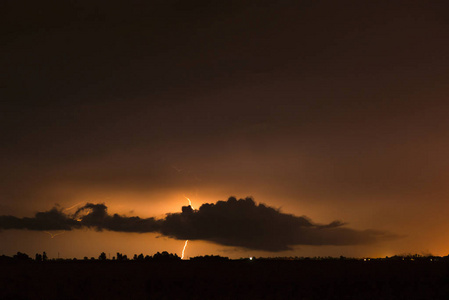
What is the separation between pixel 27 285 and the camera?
49.2 metres

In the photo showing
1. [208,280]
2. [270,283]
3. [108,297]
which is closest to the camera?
[108,297]

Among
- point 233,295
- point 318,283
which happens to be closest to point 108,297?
point 233,295

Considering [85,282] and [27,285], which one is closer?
[27,285]

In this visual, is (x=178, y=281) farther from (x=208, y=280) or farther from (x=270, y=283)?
(x=270, y=283)

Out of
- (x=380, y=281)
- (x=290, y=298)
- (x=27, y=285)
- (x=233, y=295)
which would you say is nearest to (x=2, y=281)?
(x=27, y=285)

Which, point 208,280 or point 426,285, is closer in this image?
point 426,285

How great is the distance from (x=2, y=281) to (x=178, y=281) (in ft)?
55.2

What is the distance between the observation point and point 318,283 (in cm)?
5375

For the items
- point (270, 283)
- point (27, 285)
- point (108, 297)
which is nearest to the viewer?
point (108, 297)

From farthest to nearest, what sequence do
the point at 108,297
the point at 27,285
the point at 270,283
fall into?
the point at 270,283
the point at 27,285
the point at 108,297

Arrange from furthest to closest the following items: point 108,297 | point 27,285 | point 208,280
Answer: point 208,280 < point 27,285 < point 108,297

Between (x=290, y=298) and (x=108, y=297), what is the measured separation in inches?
519

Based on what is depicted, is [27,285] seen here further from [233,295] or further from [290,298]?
[290,298]

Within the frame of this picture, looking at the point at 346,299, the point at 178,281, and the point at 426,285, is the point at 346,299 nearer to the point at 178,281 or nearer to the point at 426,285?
the point at 426,285
